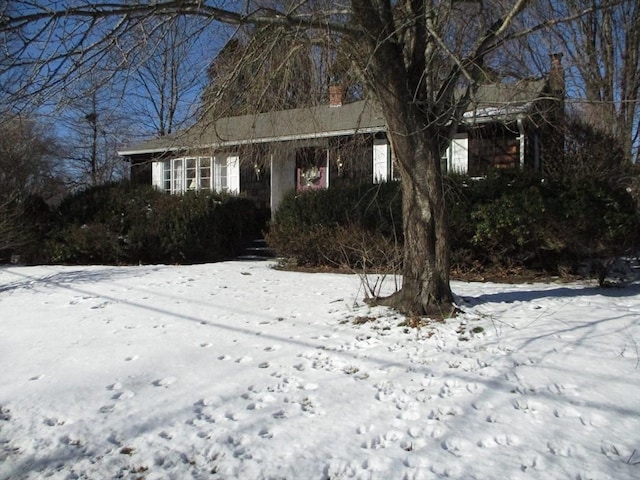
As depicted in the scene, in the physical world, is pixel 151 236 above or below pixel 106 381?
above

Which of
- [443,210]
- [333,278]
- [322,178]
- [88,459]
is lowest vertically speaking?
[88,459]

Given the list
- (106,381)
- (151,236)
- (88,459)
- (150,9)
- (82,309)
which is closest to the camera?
(88,459)

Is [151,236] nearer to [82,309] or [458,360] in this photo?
[82,309]

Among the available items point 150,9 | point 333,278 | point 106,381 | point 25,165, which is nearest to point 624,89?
point 333,278

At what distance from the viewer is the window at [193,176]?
1683 centimetres

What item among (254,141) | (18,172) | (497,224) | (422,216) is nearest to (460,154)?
(497,224)

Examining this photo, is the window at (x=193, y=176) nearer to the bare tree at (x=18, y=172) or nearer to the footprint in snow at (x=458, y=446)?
the bare tree at (x=18, y=172)

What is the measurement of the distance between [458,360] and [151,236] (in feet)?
30.3

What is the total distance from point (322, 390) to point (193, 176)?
14.4 metres

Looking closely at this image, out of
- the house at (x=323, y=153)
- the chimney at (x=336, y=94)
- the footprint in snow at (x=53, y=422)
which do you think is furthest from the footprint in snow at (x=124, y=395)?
the chimney at (x=336, y=94)

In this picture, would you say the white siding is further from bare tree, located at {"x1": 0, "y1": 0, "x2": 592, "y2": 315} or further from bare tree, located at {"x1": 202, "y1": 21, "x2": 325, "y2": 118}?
bare tree, located at {"x1": 0, "y1": 0, "x2": 592, "y2": 315}

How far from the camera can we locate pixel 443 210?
625cm

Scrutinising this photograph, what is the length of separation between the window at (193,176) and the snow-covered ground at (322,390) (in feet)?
31.8

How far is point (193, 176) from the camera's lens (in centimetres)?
1764
